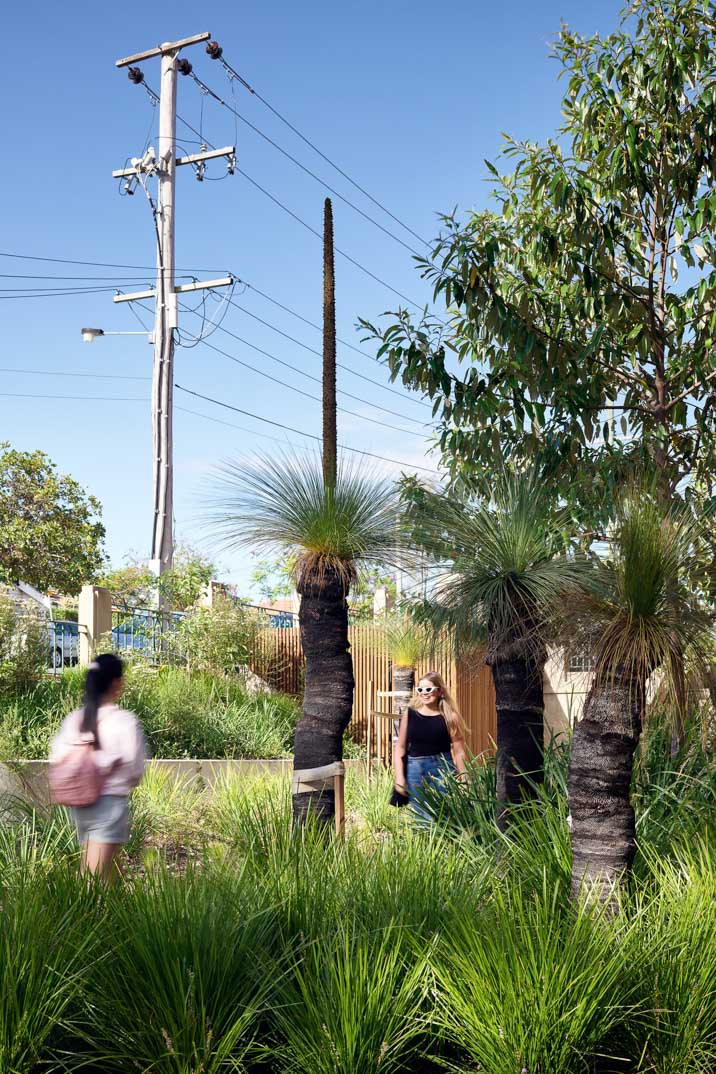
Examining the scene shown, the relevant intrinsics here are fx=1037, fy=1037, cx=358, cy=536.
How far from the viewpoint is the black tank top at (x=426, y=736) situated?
7715 mm

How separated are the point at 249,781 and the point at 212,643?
6.04 meters

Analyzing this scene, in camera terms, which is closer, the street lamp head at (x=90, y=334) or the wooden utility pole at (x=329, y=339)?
the wooden utility pole at (x=329, y=339)

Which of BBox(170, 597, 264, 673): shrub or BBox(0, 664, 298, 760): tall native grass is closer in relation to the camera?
BBox(0, 664, 298, 760): tall native grass

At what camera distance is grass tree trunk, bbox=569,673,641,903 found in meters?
4.86

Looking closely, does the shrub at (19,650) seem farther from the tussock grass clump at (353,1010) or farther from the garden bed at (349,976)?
the tussock grass clump at (353,1010)

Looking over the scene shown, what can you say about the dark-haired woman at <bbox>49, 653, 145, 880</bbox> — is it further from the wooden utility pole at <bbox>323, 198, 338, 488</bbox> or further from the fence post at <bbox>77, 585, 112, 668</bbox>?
the fence post at <bbox>77, 585, 112, 668</bbox>

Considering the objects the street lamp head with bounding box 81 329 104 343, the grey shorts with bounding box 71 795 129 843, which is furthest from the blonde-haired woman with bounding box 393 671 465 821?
the street lamp head with bounding box 81 329 104 343

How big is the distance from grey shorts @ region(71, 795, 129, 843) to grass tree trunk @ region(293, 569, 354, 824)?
3.82ft

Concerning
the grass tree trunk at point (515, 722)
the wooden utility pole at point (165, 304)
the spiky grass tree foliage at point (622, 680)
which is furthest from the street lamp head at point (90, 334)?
the spiky grass tree foliage at point (622, 680)

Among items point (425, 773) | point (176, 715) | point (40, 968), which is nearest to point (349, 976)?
point (40, 968)

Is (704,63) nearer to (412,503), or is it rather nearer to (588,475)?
(588,475)

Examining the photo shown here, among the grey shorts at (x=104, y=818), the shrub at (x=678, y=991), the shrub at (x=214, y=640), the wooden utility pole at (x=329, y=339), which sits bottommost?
→ the shrub at (x=678, y=991)

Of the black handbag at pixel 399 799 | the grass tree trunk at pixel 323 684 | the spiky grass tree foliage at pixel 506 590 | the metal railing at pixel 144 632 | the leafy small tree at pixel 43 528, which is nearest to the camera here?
the spiky grass tree foliage at pixel 506 590

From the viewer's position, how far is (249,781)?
29.9 feet
